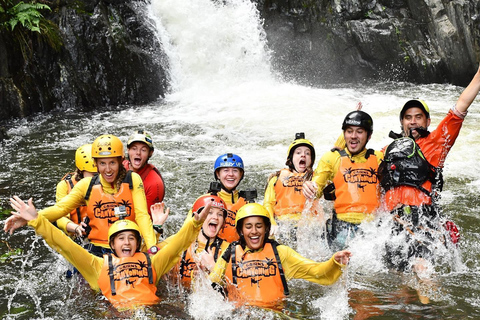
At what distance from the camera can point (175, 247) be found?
508 centimetres

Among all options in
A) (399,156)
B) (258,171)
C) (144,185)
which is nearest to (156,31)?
(258,171)

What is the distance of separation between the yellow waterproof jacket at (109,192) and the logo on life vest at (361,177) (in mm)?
2252

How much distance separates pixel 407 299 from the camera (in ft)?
17.1

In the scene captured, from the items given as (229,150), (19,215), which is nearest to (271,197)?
(19,215)

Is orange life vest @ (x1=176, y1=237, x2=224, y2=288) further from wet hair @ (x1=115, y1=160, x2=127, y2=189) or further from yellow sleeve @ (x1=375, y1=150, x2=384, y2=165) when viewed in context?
yellow sleeve @ (x1=375, y1=150, x2=384, y2=165)

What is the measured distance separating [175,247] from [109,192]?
1158mm

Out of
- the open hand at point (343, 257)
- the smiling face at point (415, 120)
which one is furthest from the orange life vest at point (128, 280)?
the smiling face at point (415, 120)

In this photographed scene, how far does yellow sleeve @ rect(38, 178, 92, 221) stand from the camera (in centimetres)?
536

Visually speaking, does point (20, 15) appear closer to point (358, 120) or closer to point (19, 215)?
point (19, 215)

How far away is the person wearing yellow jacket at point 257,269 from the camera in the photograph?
497 cm

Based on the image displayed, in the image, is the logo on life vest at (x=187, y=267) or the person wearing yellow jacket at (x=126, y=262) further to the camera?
the logo on life vest at (x=187, y=267)

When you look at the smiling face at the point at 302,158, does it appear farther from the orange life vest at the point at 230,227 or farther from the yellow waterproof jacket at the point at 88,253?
the yellow waterproof jacket at the point at 88,253

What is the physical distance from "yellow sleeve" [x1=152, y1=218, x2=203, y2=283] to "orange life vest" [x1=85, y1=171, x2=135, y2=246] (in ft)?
2.46

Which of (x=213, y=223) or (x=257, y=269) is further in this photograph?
(x=213, y=223)
